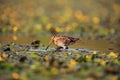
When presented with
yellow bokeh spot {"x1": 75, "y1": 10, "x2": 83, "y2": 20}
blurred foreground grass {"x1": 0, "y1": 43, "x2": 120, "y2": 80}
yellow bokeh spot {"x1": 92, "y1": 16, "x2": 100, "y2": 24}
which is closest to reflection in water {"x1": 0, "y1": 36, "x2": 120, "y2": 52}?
blurred foreground grass {"x1": 0, "y1": 43, "x2": 120, "y2": 80}

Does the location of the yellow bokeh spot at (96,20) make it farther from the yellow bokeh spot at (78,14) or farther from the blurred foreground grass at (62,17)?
the yellow bokeh spot at (78,14)

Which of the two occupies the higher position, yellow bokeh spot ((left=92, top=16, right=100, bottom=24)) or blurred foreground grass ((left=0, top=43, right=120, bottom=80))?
yellow bokeh spot ((left=92, top=16, right=100, bottom=24))

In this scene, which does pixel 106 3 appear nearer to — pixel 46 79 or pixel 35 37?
pixel 35 37

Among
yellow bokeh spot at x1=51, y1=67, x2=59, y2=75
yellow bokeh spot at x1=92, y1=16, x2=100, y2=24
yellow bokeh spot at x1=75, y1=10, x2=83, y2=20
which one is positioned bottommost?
yellow bokeh spot at x1=51, y1=67, x2=59, y2=75

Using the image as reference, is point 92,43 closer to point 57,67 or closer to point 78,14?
point 57,67

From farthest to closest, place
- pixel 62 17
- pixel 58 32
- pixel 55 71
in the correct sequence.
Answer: pixel 62 17, pixel 58 32, pixel 55 71

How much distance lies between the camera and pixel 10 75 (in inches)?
414

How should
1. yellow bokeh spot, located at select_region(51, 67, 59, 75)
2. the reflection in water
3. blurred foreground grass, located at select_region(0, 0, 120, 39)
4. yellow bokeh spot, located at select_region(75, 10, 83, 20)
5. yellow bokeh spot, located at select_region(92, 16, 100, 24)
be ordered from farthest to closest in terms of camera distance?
yellow bokeh spot, located at select_region(75, 10, 83, 20) < yellow bokeh spot, located at select_region(92, 16, 100, 24) < blurred foreground grass, located at select_region(0, 0, 120, 39) < the reflection in water < yellow bokeh spot, located at select_region(51, 67, 59, 75)

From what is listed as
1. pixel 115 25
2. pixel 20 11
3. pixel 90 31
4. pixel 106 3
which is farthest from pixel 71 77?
pixel 106 3

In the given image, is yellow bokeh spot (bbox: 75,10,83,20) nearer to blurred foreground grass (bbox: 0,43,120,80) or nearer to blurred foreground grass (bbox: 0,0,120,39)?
blurred foreground grass (bbox: 0,0,120,39)

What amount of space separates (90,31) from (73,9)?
600 centimetres

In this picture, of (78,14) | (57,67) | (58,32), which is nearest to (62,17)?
(78,14)

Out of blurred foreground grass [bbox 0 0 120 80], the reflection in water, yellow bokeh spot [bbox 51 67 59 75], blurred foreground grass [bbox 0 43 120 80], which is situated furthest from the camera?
the reflection in water

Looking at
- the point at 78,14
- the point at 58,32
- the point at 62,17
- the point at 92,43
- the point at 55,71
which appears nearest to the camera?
the point at 55,71
